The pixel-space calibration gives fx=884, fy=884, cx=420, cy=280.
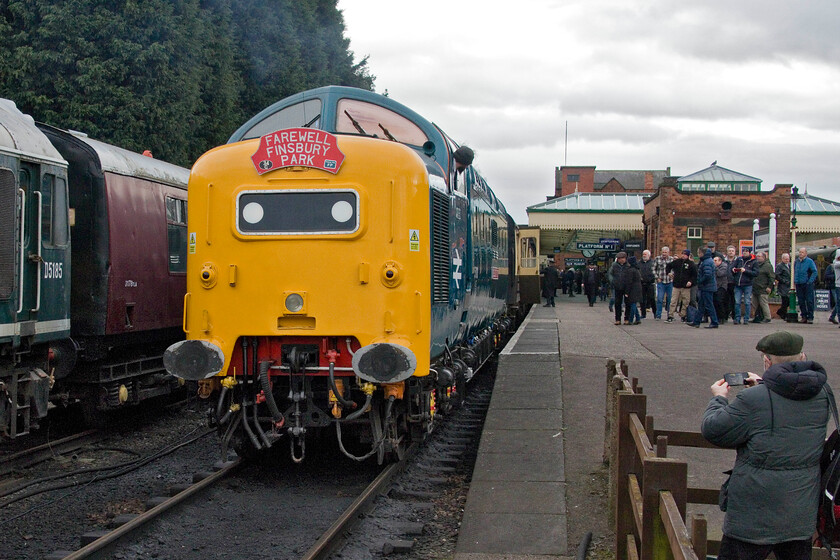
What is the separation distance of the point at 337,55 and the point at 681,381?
84.7 ft

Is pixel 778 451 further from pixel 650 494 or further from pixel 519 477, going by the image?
pixel 519 477

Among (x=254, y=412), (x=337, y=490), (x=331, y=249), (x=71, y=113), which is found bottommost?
(x=337, y=490)

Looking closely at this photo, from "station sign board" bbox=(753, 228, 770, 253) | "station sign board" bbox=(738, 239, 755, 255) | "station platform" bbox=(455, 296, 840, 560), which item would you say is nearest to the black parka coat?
"station platform" bbox=(455, 296, 840, 560)

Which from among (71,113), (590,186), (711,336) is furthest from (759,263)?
(590,186)

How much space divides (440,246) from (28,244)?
377 centimetres

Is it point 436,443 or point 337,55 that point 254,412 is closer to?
→ point 436,443

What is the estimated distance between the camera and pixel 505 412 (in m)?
9.34

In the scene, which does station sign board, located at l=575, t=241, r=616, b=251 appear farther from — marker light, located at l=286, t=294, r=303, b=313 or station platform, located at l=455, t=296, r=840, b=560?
Answer: marker light, located at l=286, t=294, r=303, b=313

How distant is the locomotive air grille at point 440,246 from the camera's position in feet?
24.0

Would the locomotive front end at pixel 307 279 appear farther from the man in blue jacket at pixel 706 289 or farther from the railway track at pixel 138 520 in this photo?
the man in blue jacket at pixel 706 289

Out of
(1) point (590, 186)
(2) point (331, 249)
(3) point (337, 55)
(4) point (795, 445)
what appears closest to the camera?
(4) point (795, 445)

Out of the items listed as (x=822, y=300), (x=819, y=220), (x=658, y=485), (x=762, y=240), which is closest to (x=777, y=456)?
(x=658, y=485)

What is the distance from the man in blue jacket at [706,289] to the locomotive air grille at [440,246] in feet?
35.1

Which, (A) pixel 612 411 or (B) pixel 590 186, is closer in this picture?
(A) pixel 612 411
